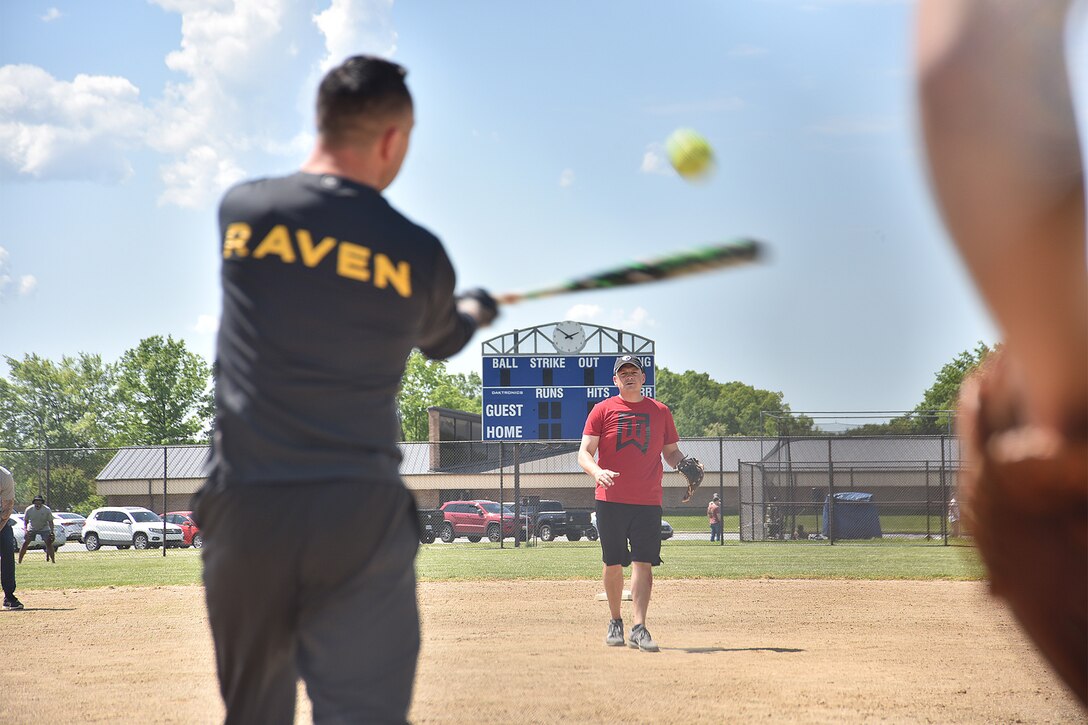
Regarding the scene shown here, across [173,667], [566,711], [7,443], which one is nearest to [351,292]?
[566,711]

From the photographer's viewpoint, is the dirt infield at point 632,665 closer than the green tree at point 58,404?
Yes

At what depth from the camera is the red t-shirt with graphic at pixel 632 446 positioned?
28.0 ft

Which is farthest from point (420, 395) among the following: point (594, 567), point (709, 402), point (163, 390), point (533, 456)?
point (594, 567)

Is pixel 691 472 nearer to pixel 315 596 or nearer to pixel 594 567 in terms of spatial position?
pixel 315 596

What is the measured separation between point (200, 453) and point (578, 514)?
19775mm

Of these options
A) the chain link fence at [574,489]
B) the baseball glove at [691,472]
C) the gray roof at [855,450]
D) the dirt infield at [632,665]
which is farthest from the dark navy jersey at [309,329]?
the gray roof at [855,450]

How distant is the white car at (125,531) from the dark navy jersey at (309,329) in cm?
3837

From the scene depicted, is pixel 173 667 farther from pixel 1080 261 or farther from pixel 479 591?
pixel 1080 261

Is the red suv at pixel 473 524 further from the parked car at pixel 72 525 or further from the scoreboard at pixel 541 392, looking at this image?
the parked car at pixel 72 525

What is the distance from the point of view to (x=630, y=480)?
8547 millimetres

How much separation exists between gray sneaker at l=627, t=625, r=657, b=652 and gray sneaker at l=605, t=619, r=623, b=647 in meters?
0.22

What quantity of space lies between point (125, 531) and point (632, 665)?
116 feet

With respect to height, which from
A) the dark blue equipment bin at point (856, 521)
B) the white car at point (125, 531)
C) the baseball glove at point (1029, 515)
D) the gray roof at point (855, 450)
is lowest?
the white car at point (125, 531)

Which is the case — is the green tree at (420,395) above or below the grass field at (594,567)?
above
